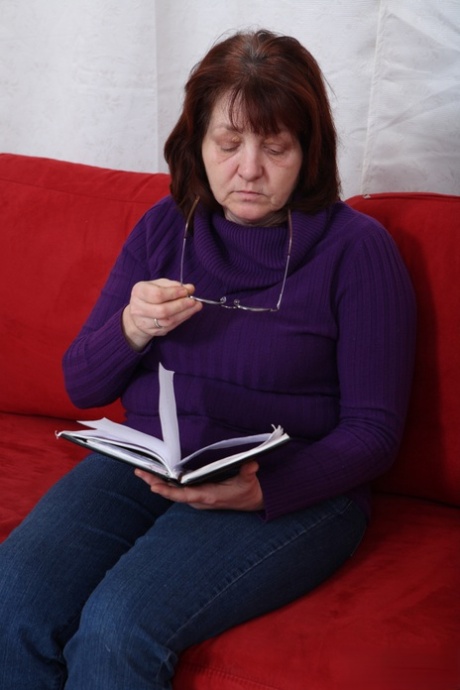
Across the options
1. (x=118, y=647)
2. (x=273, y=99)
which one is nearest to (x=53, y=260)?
(x=273, y=99)

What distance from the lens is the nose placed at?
1373mm

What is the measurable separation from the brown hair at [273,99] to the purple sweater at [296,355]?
59 millimetres

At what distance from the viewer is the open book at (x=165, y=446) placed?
111 centimetres

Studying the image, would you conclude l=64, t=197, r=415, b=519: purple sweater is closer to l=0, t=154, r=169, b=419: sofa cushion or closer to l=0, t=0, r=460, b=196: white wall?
l=0, t=154, r=169, b=419: sofa cushion

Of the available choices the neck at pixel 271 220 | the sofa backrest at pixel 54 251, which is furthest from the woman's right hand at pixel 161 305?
the sofa backrest at pixel 54 251

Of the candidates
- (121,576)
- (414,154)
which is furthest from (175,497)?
(414,154)

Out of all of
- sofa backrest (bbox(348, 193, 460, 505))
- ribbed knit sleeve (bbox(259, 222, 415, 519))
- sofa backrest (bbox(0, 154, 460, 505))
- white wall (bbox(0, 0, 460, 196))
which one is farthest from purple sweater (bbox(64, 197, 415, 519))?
white wall (bbox(0, 0, 460, 196))

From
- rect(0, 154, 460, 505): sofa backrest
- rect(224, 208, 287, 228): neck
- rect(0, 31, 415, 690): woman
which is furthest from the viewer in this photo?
rect(0, 154, 460, 505): sofa backrest

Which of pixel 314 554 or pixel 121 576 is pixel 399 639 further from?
pixel 121 576

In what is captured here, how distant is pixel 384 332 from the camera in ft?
4.42

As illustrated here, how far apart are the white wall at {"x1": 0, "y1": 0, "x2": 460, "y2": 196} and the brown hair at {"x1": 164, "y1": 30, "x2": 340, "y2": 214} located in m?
0.33

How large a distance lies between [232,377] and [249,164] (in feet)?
1.00

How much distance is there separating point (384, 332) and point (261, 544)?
13.4 inches

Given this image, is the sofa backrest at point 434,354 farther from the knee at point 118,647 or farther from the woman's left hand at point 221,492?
the knee at point 118,647
